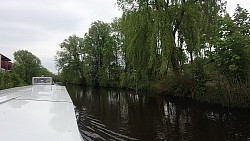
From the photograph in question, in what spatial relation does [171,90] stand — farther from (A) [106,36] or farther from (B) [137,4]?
(A) [106,36]

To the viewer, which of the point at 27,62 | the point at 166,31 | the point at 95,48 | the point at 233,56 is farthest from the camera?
the point at 27,62

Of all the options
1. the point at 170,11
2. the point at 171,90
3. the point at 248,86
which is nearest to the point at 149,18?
the point at 170,11

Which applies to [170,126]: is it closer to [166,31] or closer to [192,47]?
[166,31]

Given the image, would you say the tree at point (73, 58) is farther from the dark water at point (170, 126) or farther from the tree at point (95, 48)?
the dark water at point (170, 126)

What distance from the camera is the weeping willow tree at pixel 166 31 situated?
63.4 ft

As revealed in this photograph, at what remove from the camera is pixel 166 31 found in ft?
63.6

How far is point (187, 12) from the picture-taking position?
2014cm

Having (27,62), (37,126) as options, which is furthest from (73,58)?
(37,126)

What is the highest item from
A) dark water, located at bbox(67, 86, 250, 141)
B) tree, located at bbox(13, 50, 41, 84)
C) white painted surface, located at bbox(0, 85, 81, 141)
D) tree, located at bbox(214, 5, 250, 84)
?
tree, located at bbox(13, 50, 41, 84)

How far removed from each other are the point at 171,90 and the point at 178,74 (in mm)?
2247

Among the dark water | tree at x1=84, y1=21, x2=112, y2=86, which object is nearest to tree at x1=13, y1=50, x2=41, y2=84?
tree at x1=84, y1=21, x2=112, y2=86

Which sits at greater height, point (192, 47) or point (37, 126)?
point (192, 47)

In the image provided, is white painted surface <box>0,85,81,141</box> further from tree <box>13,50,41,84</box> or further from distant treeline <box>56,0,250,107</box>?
tree <box>13,50,41,84</box>

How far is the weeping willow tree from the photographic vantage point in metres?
19.3
